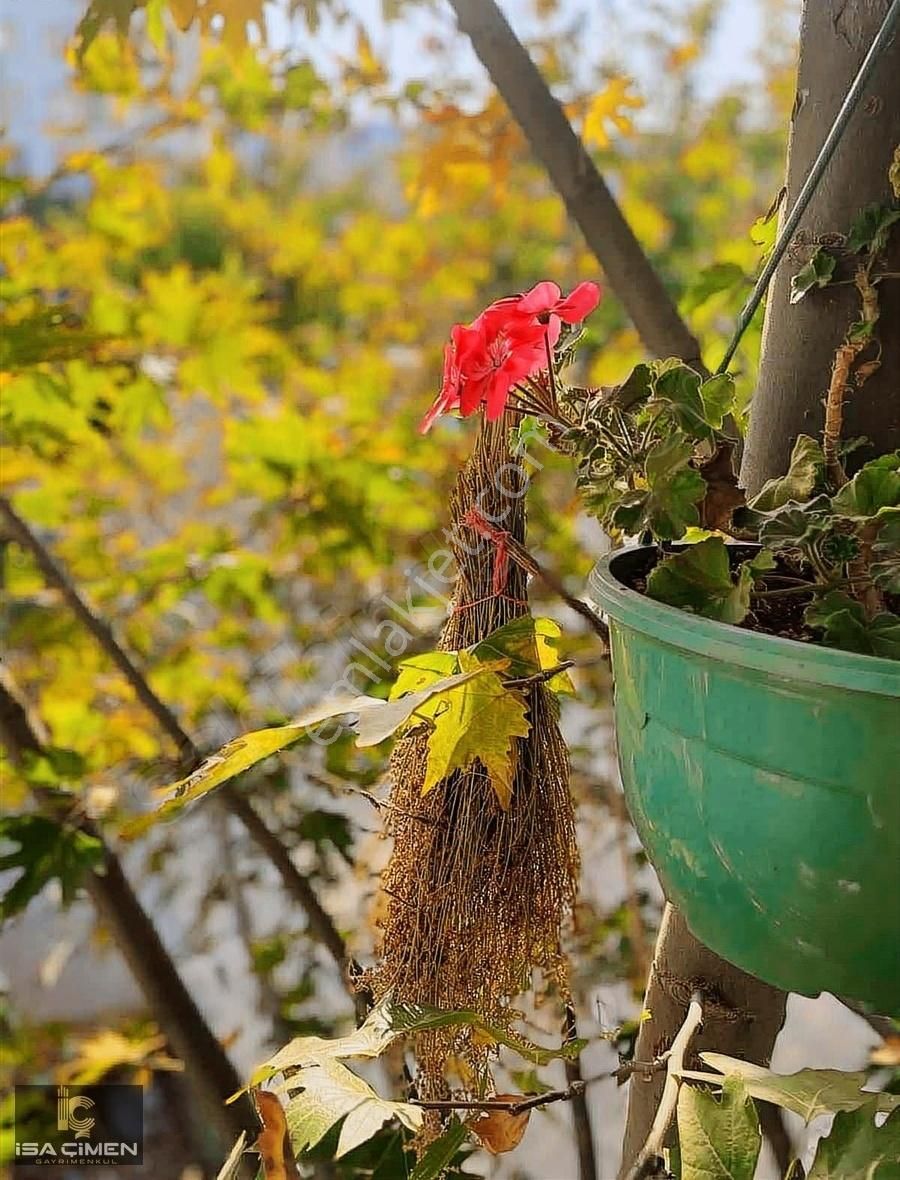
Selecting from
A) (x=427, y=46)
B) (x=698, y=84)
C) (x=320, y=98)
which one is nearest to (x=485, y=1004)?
(x=320, y=98)

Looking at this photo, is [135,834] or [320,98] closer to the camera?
[135,834]

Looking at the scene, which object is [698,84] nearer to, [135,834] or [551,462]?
[551,462]

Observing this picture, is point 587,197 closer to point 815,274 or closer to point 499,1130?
point 815,274

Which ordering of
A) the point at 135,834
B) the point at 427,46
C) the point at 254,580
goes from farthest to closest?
the point at 427,46
the point at 254,580
the point at 135,834

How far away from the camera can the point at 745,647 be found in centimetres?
36

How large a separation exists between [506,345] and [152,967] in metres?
0.76

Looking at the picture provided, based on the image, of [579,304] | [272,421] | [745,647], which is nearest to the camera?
[745,647]

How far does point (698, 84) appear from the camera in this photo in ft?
9.12

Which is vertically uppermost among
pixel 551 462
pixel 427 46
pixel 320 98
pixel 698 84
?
pixel 698 84

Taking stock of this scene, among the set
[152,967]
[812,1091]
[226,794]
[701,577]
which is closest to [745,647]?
[701,577]

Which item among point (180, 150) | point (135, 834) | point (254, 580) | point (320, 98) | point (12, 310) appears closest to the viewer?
point (135, 834)

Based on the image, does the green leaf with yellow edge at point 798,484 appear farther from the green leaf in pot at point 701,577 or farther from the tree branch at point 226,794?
the tree branch at point 226,794

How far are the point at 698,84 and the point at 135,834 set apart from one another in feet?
9.02

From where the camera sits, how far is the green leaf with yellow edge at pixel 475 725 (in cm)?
53
